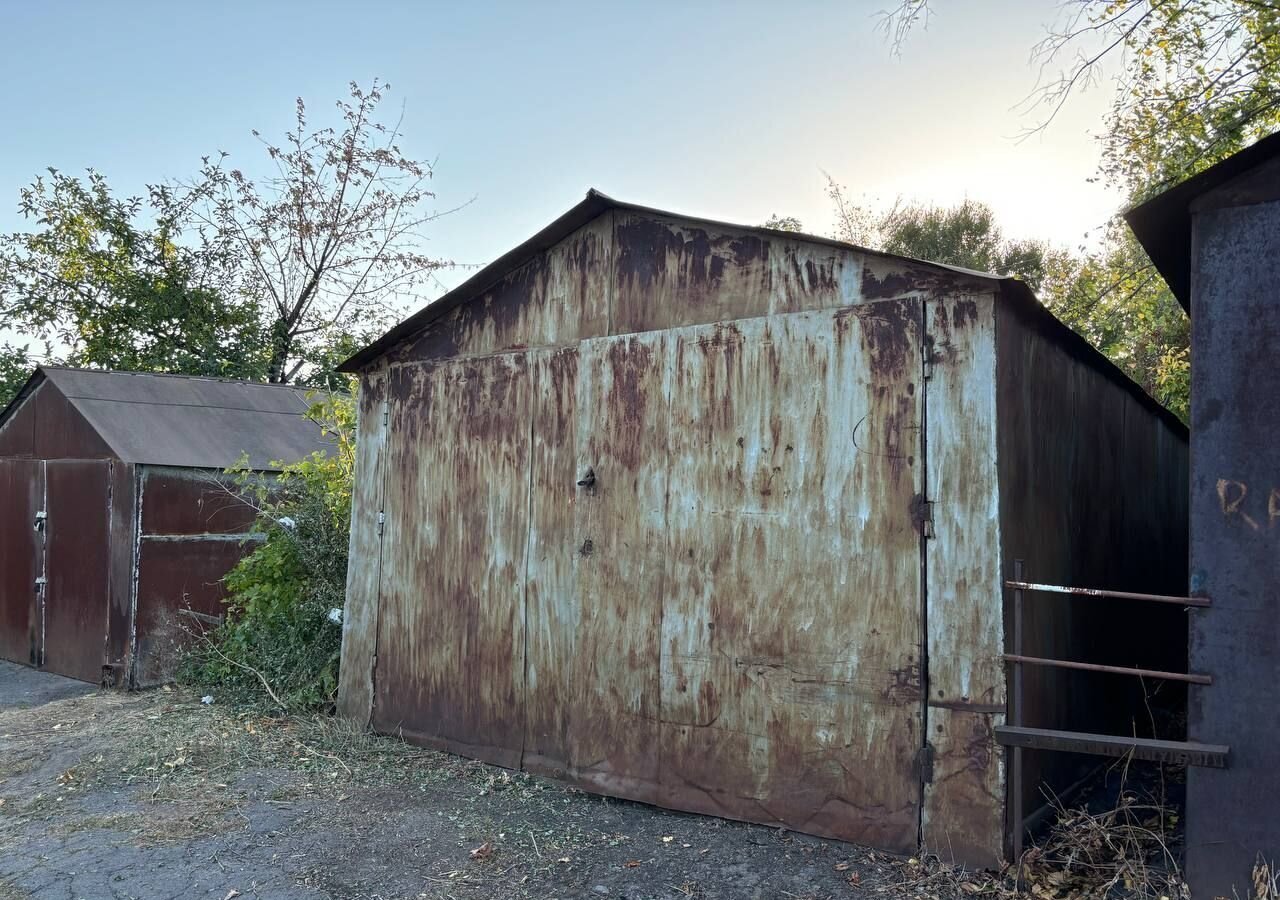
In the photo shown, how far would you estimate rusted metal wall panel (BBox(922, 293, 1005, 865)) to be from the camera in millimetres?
4355

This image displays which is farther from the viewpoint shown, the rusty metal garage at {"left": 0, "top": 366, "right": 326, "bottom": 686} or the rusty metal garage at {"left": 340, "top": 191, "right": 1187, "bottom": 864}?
the rusty metal garage at {"left": 0, "top": 366, "right": 326, "bottom": 686}

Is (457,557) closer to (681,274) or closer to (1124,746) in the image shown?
(681,274)

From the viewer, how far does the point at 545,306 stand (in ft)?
20.5

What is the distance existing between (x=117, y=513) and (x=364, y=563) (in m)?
3.27

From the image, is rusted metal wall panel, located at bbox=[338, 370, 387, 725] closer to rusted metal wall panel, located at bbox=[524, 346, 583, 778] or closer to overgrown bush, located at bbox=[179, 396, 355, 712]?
overgrown bush, located at bbox=[179, 396, 355, 712]

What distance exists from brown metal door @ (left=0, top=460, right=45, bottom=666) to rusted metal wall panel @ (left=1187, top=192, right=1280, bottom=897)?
10.4 metres

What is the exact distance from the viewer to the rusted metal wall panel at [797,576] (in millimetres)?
4668

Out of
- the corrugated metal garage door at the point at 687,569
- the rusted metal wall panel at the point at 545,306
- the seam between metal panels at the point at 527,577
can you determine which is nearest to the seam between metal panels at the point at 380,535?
the corrugated metal garage door at the point at 687,569

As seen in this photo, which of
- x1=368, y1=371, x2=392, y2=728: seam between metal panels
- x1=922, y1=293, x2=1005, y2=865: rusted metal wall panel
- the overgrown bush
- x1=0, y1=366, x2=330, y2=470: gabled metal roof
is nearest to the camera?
x1=922, y1=293, x2=1005, y2=865: rusted metal wall panel

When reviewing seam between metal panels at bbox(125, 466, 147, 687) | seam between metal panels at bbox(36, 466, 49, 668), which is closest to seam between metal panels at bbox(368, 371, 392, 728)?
seam between metal panels at bbox(125, 466, 147, 687)

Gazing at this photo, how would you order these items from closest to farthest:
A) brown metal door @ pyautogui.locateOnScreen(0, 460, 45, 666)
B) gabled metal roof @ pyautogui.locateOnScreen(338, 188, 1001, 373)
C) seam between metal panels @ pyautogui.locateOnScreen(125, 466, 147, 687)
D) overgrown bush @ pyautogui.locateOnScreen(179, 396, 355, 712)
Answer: gabled metal roof @ pyautogui.locateOnScreen(338, 188, 1001, 373), overgrown bush @ pyautogui.locateOnScreen(179, 396, 355, 712), seam between metal panels @ pyautogui.locateOnScreen(125, 466, 147, 687), brown metal door @ pyautogui.locateOnScreen(0, 460, 45, 666)

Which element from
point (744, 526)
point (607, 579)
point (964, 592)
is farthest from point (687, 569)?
point (964, 592)

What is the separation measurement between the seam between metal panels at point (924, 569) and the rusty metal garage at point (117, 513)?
276 inches

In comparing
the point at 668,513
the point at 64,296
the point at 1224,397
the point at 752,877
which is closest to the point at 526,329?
the point at 668,513
